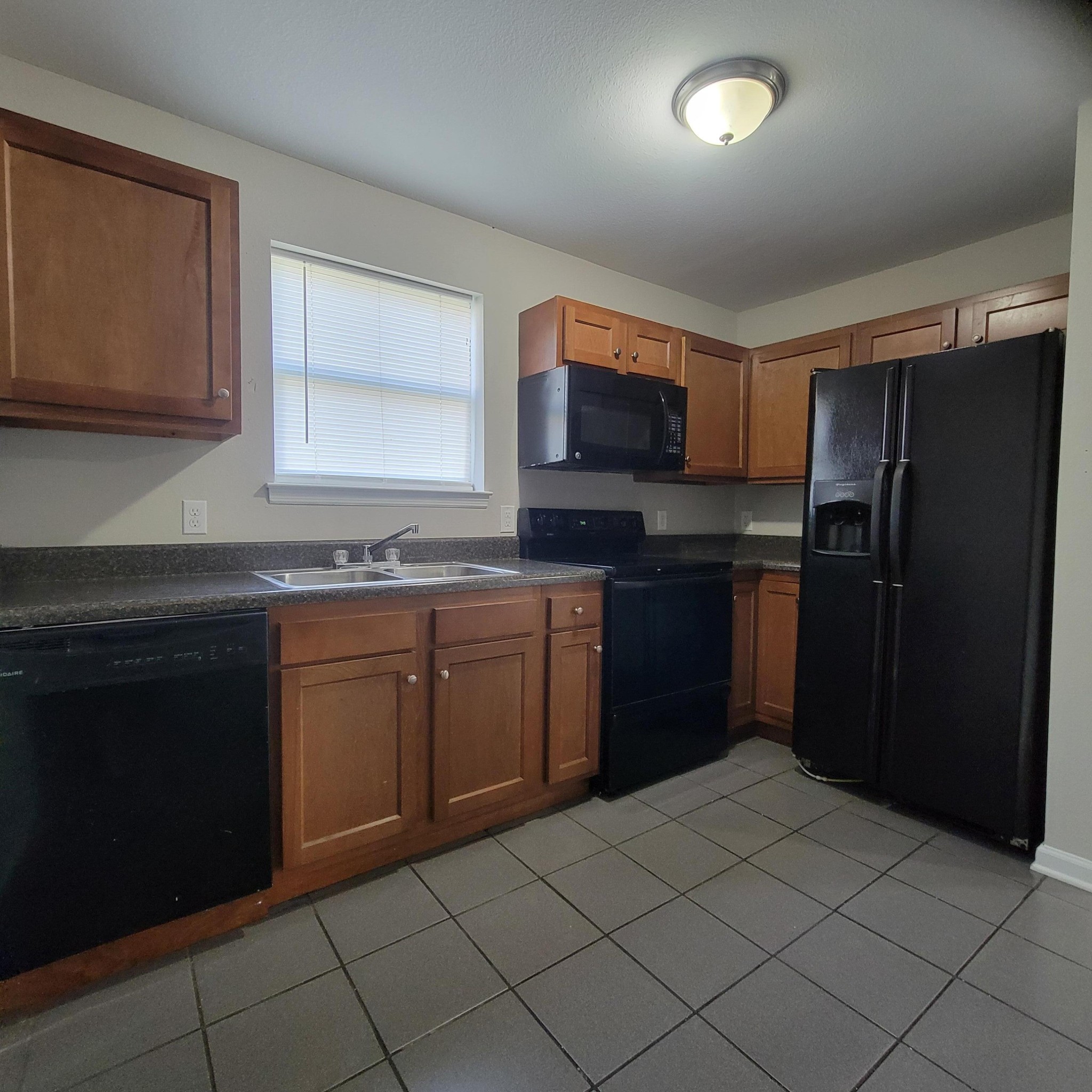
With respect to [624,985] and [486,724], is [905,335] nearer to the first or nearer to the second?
[486,724]

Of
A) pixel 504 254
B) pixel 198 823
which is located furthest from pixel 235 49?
pixel 198 823

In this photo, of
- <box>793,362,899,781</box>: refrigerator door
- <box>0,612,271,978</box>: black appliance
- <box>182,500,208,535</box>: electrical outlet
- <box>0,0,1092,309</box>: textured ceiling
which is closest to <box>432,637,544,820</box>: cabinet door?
<box>0,612,271,978</box>: black appliance

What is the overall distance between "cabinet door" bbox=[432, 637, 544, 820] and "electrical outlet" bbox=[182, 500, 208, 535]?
3.09 ft

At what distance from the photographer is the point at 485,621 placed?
201 centimetres

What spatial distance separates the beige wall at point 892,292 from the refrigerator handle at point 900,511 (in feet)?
3.33

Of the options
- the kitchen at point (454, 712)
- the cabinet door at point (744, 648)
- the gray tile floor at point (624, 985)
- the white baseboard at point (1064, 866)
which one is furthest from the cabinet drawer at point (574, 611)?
the white baseboard at point (1064, 866)

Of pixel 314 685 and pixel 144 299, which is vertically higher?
pixel 144 299

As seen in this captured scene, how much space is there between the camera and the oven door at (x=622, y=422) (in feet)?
8.39

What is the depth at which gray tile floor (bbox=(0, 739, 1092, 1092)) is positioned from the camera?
1.20 m

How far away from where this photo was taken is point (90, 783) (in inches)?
53.1

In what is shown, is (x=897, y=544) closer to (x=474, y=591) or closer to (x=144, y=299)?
(x=474, y=591)

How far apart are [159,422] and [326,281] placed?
0.97 metres

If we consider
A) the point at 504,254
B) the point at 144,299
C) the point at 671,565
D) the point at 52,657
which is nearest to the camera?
the point at 52,657

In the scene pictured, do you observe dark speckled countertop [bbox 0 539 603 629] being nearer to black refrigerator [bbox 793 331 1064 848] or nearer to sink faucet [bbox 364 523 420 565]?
sink faucet [bbox 364 523 420 565]
